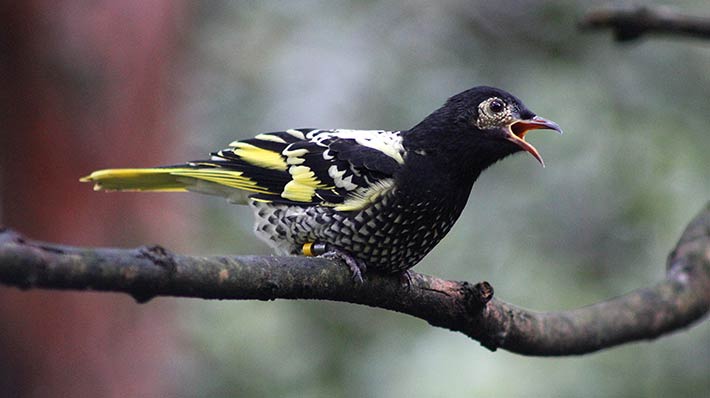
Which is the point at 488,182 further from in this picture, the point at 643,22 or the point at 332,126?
the point at 643,22

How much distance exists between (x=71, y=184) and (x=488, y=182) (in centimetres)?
317

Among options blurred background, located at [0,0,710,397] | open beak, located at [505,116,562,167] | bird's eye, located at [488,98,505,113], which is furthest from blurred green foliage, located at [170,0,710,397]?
bird's eye, located at [488,98,505,113]

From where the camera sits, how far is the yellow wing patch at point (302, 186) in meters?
3.59

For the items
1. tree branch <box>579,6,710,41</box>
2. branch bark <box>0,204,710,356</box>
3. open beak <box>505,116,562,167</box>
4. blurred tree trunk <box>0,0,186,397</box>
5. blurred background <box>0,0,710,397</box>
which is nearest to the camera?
branch bark <box>0,204,710,356</box>

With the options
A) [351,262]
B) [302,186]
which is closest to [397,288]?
[351,262]

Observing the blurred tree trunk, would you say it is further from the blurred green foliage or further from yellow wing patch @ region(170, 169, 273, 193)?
yellow wing patch @ region(170, 169, 273, 193)

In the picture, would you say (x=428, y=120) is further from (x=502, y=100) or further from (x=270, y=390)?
(x=270, y=390)

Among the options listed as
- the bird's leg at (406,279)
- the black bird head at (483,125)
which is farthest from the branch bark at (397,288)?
the black bird head at (483,125)

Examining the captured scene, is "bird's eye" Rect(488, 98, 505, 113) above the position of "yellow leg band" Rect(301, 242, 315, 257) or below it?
A: above

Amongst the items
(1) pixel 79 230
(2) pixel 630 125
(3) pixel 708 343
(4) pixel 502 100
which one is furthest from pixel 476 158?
(2) pixel 630 125

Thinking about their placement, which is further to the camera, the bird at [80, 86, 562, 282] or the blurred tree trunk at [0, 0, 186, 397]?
the blurred tree trunk at [0, 0, 186, 397]

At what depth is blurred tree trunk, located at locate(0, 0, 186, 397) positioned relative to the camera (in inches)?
195

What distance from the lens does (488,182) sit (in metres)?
7.02

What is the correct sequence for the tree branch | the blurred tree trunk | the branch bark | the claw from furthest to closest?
the blurred tree trunk < the tree branch < the claw < the branch bark
